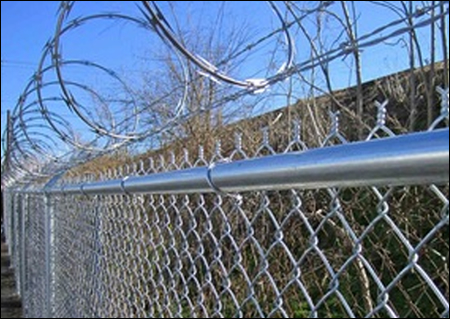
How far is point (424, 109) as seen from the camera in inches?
113

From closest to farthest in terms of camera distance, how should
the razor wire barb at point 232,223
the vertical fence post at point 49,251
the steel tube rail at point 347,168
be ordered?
1. the steel tube rail at point 347,168
2. the razor wire barb at point 232,223
3. the vertical fence post at point 49,251

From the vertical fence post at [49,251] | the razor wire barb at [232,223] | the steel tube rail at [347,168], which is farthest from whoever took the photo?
the vertical fence post at [49,251]

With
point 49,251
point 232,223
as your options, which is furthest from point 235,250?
point 49,251

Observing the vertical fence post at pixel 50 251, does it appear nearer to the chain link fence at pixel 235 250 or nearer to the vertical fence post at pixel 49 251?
the vertical fence post at pixel 49 251

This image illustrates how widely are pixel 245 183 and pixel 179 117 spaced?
2.20 meters

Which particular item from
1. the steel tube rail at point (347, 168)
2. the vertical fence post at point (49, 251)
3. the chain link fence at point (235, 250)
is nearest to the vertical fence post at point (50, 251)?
the vertical fence post at point (49, 251)

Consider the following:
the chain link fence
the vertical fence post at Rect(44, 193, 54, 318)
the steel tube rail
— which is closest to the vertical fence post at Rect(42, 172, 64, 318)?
the vertical fence post at Rect(44, 193, 54, 318)

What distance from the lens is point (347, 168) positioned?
29.6 inches

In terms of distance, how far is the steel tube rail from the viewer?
0.63 meters

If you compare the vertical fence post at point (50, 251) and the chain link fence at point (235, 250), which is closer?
the chain link fence at point (235, 250)

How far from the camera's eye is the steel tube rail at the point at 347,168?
2.06 ft

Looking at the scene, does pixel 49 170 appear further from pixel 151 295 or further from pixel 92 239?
pixel 151 295

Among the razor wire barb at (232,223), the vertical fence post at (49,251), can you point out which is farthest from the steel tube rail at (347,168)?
the vertical fence post at (49,251)

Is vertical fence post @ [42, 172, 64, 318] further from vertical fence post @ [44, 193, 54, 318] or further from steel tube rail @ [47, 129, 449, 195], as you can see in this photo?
steel tube rail @ [47, 129, 449, 195]
